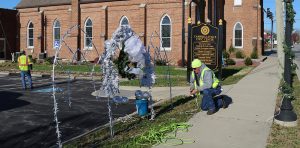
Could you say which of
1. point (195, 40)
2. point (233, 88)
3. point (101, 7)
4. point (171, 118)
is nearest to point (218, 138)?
point (171, 118)

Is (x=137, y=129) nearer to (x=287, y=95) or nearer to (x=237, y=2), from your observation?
(x=287, y=95)

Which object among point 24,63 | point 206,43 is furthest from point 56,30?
point 206,43

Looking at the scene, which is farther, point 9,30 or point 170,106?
point 9,30

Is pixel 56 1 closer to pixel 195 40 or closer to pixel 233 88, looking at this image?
pixel 195 40

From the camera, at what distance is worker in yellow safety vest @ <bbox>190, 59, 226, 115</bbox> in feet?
34.4

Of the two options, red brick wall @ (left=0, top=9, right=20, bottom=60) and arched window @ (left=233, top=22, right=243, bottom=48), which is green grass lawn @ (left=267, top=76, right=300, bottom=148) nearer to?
arched window @ (left=233, top=22, right=243, bottom=48)

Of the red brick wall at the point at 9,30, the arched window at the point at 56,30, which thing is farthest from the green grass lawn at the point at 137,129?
the red brick wall at the point at 9,30

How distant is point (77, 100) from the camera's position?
1421 cm

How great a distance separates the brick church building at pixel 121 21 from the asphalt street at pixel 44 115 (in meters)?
19.4

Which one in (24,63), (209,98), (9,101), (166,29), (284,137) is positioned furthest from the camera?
(166,29)

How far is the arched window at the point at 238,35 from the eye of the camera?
40062 mm

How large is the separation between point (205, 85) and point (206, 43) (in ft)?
26.1

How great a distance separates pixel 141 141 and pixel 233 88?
348 inches

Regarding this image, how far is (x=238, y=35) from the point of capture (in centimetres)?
4019
